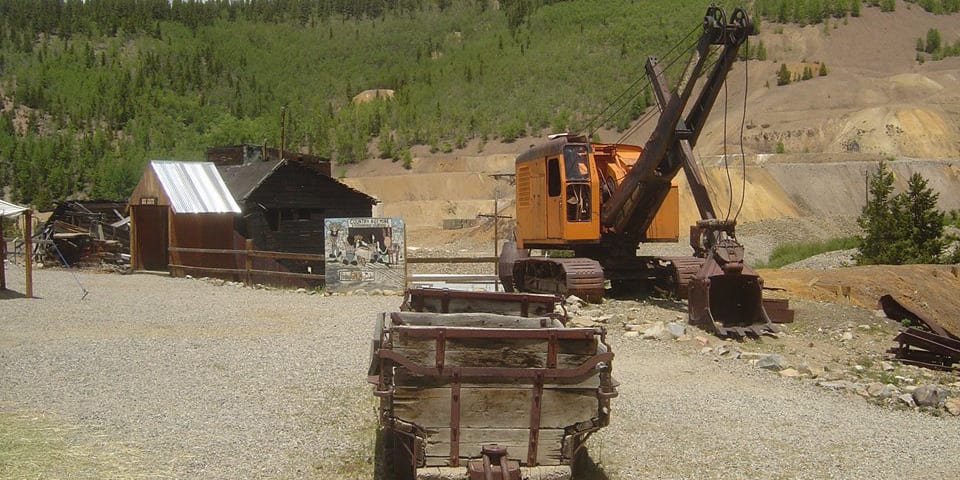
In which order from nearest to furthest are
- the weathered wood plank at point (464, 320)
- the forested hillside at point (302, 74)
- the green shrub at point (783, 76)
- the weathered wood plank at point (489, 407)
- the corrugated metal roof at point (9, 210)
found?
the weathered wood plank at point (489, 407) < the weathered wood plank at point (464, 320) < the corrugated metal roof at point (9, 210) < the green shrub at point (783, 76) < the forested hillside at point (302, 74)

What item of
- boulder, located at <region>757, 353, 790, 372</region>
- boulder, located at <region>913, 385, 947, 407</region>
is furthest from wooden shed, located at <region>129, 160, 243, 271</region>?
boulder, located at <region>913, 385, 947, 407</region>

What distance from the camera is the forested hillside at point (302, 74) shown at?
88875 millimetres

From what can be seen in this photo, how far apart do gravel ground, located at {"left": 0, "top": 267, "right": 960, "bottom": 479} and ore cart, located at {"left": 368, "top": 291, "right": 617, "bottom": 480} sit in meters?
1.47

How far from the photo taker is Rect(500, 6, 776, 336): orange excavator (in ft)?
50.4

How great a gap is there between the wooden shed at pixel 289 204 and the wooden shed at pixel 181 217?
1.78ft

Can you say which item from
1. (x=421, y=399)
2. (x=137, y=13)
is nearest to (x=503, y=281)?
(x=421, y=399)

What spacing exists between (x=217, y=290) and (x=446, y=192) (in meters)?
42.6

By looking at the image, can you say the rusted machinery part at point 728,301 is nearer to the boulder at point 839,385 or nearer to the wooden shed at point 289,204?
the boulder at point 839,385

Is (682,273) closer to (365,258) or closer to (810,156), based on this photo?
(365,258)

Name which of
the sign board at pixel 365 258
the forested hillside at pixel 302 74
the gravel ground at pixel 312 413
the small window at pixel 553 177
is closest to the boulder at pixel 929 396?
the gravel ground at pixel 312 413

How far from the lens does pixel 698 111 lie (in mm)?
17172

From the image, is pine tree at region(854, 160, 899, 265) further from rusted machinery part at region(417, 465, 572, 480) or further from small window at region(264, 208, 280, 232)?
rusted machinery part at region(417, 465, 572, 480)

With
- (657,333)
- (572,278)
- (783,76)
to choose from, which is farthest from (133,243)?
(783,76)

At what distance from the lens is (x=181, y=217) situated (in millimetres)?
29531
